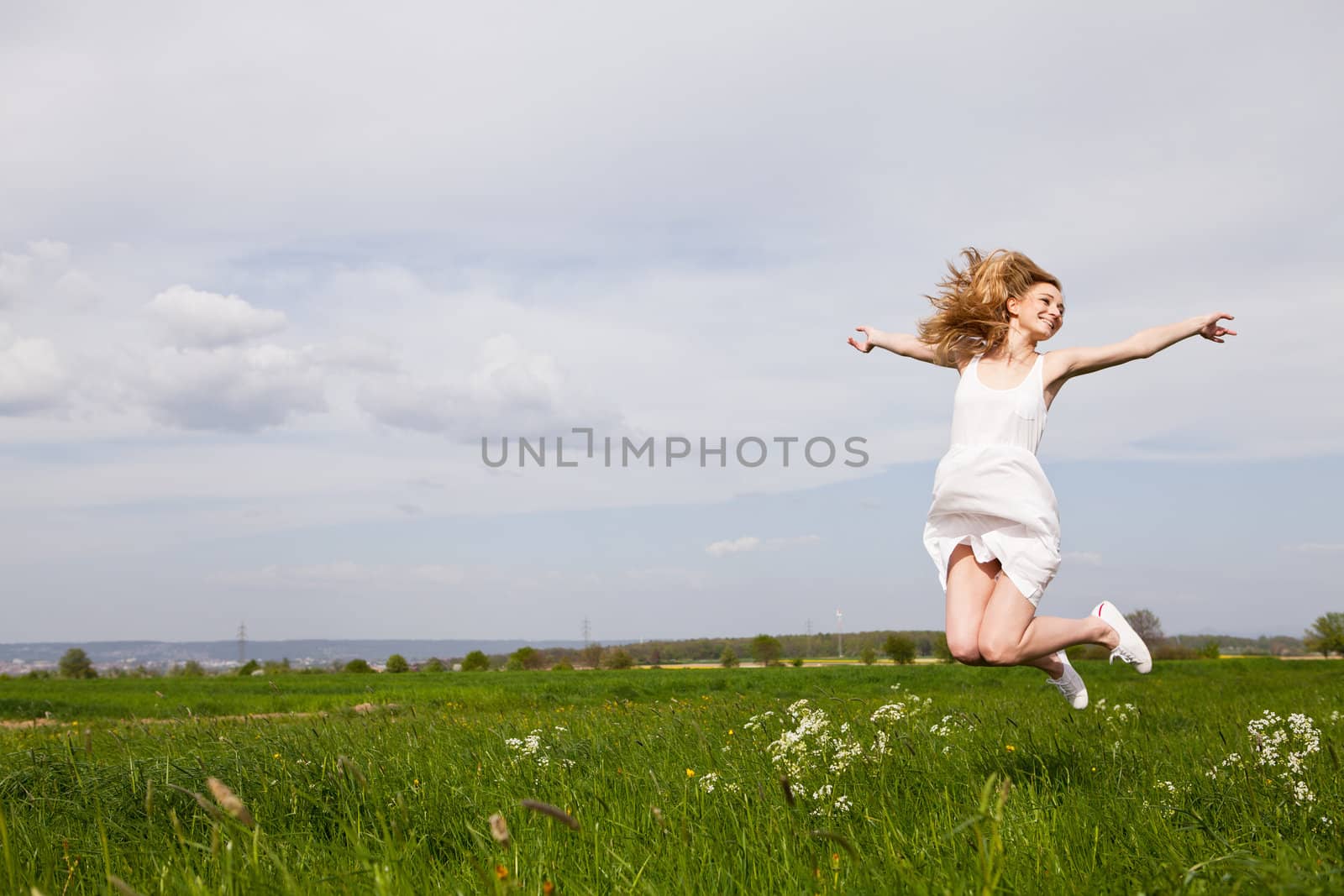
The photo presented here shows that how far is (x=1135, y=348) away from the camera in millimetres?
5344

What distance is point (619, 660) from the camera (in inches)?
2112

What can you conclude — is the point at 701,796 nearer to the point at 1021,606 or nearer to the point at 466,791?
the point at 466,791

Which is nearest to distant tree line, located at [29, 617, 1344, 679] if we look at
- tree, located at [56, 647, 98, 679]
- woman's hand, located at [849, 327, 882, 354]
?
tree, located at [56, 647, 98, 679]

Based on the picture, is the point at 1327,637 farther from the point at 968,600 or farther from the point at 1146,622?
the point at 968,600

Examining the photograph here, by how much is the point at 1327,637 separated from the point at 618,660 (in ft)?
145

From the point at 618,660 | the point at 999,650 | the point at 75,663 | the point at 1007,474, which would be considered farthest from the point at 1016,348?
the point at 75,663

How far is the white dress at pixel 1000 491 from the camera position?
514 centimetres

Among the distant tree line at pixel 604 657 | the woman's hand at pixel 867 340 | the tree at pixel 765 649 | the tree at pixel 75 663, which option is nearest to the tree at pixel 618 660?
the distant tree line at pixel 604 657

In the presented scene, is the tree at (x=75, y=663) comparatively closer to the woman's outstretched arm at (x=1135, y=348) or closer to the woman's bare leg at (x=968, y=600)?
the woman's bare leg at (x=968, y=600)

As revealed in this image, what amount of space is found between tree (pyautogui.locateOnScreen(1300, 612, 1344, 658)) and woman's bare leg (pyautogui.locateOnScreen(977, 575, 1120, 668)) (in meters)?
65.7

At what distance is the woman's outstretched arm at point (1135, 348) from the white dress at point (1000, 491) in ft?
0.54

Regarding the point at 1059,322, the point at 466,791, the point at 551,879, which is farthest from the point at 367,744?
the point at 1059,322

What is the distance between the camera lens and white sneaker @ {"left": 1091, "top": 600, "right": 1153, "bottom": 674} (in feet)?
19.0

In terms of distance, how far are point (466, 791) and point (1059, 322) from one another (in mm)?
4485
